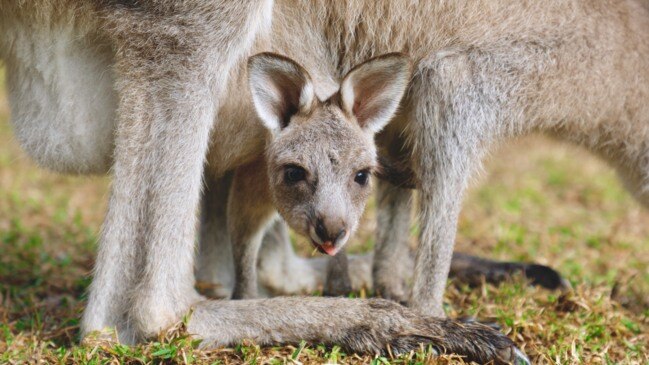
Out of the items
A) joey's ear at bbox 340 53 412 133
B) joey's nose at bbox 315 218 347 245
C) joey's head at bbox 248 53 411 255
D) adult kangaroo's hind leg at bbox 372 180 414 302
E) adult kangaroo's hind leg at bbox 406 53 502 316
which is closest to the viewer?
joey's nose at bbox 315 218 347 245

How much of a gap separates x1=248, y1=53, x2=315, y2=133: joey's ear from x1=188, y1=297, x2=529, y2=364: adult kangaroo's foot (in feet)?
2.22

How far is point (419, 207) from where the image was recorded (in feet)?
11.2

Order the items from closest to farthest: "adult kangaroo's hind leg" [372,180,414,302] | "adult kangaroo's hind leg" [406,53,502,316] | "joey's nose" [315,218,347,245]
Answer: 1. "joey's nose" [315,218,347,245]
2. "adult kangaroo's hind leg" [406,53,502,316]
3. "adult kangaroo's hind leg" [372,180,414,302]

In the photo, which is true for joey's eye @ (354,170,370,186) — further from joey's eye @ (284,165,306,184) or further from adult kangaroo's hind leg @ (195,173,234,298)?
adult kangaroo's hind leg @ (195,173,234,298)

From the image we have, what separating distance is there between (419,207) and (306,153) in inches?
23.7

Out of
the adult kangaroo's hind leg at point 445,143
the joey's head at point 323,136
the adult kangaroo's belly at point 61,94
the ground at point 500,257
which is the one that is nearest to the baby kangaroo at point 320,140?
the joey's head at point 323,136

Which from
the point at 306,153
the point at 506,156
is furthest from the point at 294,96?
the point at 506,156

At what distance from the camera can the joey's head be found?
2.96 meters

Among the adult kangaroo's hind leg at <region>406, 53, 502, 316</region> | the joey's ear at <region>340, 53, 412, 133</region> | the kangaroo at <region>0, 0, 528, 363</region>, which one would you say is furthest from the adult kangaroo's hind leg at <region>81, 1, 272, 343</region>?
the adult kangaroo's hind leg at <region>406, 53, 502, 316</region>

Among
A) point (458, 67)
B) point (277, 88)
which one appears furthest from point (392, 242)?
point (277, 88)

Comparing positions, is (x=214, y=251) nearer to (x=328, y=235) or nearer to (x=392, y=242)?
(x=392, y=242)

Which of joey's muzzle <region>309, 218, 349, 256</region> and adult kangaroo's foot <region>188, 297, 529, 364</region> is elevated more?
joey's muzzle <region>309, 218, 349, 256</region>

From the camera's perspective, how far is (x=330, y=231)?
2.85 m

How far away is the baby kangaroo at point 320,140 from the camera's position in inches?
117
